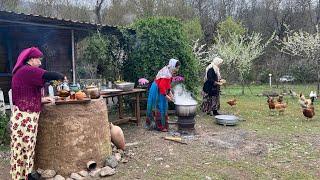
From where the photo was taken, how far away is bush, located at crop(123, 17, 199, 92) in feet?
33.1

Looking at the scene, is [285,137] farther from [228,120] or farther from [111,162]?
[111,162]

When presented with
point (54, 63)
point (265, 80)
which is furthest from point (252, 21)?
point (54, 63)

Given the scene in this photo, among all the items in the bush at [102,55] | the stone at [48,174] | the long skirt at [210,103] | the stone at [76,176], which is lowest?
the stone at [76,176]

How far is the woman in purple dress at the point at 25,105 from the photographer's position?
4590 mm

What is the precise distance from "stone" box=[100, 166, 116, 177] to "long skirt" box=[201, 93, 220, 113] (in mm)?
5147

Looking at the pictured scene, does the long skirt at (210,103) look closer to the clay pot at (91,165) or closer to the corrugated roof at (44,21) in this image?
the corrugated roof at (44,21)

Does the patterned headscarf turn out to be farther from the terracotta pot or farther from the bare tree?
the bare tree

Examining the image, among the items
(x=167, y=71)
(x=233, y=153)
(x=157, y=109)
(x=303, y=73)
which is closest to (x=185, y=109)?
(x=157, y=109)

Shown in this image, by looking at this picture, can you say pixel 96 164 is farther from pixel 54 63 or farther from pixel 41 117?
pixel 54 63

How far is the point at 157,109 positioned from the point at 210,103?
2692mm

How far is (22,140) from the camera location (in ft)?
15.3

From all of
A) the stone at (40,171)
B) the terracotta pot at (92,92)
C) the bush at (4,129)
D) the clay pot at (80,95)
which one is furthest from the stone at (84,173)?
the bush at (4,129)

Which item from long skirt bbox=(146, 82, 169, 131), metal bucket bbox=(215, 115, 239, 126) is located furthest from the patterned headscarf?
metal bucket bbox=(215, 115, 239, 126)

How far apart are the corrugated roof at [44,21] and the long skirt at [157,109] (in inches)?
100
